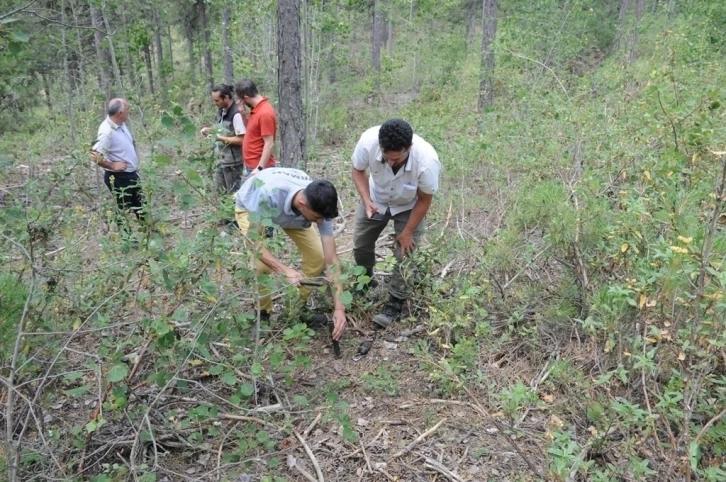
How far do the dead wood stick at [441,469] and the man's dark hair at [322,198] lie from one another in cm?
155

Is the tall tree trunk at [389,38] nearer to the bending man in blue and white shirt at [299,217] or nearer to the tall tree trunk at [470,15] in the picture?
the tall tree trunk at [470,15]

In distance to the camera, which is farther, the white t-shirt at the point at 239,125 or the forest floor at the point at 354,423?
the white t-shirt at the point at 239,125

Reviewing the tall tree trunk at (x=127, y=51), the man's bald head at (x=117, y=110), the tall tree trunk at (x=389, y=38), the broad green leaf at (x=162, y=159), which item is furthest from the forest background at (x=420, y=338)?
the tall tree trunk at (x=389, y=38)

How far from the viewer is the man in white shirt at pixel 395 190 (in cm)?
347

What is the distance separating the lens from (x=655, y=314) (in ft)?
9.19

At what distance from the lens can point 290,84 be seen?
5.46m

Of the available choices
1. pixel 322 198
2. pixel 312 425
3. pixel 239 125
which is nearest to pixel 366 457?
pixel 312 425

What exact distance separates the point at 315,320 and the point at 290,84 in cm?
272

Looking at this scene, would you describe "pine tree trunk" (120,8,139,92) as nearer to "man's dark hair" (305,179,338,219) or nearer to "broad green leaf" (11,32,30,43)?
"man's dark hair" (305,179,338,219)

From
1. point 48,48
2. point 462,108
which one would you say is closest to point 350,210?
point 462,108

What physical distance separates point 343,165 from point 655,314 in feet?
19.2

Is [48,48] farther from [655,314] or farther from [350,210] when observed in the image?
[655,314]

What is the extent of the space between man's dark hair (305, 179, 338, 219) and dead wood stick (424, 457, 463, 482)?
5.10ft

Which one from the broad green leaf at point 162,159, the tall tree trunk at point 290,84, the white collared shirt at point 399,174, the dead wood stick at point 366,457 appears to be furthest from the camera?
the tall tree trunk at point 290,84
